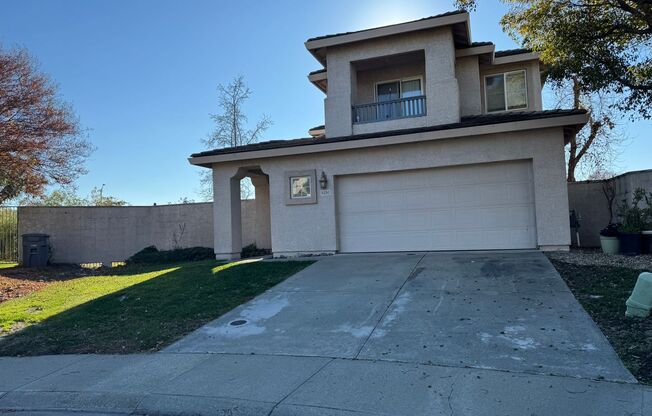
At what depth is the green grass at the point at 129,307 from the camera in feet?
25.3

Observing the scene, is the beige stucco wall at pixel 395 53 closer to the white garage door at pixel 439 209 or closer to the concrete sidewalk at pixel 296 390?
the white garage door at pixel 439 209

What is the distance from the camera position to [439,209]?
13.0m

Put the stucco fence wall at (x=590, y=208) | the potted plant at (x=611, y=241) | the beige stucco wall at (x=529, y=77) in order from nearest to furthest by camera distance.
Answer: the potted plant at (x=611, y=241), the stucco fence wall at (x=590, y=208), the beige stucco wall at (x=529, y=77)

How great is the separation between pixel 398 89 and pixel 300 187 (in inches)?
199

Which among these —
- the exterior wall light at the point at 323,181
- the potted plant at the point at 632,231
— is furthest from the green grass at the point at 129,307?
the potted plant at the point at 632,231

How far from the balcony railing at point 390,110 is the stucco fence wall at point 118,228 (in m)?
5.66

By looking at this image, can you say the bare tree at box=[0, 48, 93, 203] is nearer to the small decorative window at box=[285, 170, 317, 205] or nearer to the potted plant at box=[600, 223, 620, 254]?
the small decorative window at box=[285, 170, 317, 205]

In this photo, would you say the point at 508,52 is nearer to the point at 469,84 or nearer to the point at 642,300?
the point at 469,84

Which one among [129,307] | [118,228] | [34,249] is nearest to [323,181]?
[129,307]

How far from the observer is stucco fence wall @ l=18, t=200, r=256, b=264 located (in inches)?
701

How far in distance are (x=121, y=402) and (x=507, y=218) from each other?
10249mm

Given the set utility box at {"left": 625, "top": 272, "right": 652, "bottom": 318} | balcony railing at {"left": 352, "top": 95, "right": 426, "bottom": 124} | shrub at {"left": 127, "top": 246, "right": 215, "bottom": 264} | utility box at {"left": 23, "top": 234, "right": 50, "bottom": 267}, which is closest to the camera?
utility box at {"left": 625, "top": 272, "right": 652, "bottom": 318}

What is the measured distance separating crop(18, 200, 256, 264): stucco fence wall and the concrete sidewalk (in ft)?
39.2

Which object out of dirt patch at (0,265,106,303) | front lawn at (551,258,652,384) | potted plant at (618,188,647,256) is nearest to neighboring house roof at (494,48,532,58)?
potted plant at (618,188,647,256)
